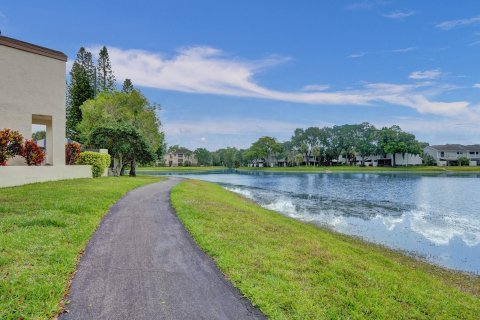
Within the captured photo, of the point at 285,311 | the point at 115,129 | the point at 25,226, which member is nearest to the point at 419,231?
the point at 285,311

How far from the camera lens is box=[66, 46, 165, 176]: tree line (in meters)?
32.5

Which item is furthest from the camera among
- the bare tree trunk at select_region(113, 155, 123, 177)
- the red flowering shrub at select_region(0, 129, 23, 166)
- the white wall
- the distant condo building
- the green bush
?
the distant condo building

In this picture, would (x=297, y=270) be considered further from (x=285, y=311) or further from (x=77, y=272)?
(x=77, y=272)

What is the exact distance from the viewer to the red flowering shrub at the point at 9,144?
1600 cm

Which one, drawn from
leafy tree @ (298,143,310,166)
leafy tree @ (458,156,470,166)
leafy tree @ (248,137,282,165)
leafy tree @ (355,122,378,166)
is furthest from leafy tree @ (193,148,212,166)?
leafy tree @ (458,156,470,166)

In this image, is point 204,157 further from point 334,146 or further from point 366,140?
point 366,140

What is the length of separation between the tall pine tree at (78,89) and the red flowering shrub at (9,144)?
32564 millimetres

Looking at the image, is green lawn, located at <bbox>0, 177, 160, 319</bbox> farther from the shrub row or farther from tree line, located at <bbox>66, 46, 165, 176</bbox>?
tree line, located at <bbox>66, 46, 165, 176</bbox>

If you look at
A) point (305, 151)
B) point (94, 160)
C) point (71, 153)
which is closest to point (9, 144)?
point (71, 153)

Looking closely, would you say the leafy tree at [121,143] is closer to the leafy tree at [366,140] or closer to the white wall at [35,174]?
the white wall at [35,174]

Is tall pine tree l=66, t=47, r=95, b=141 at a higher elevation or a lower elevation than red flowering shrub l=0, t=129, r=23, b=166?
higher

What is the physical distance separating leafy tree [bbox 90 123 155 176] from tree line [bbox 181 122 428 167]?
73.8 meters

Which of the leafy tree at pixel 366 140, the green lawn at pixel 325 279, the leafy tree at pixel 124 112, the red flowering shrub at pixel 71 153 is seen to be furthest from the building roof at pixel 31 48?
the leafy tree at pixel 366 140

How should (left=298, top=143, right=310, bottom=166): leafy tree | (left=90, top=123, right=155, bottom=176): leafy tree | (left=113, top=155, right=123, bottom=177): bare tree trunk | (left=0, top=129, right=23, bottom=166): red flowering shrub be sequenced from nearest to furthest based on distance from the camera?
(left=0, top=129, right=23, bottom=166): red flowering shrub < (left=90, top=123, right=155, bottom=176): leafy tree < (left=113, top=155, right=123, bottom=177): bare tree trunk < (left=298, top=143, right=310, bottom=166): leafy tree
